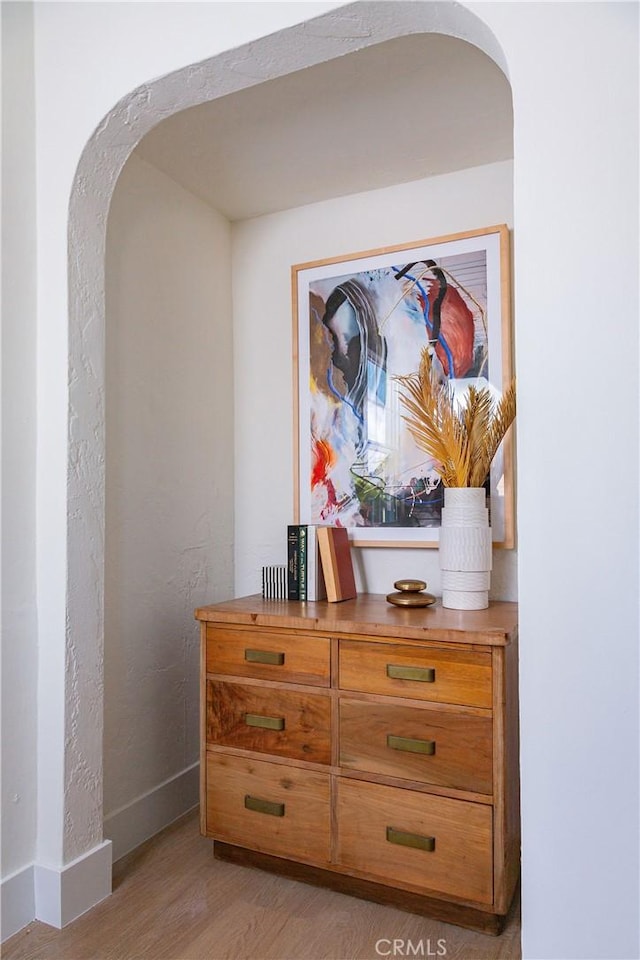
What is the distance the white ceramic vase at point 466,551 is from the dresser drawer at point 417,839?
584 millimetres

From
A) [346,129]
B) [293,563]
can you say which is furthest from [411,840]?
[346,129]

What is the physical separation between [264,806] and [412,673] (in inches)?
25.7

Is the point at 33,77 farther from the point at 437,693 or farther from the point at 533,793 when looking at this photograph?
the point at 533,793

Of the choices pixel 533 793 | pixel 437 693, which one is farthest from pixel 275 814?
pixel 533 793

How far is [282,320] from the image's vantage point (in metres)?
2.84

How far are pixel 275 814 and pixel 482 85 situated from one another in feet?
7.39

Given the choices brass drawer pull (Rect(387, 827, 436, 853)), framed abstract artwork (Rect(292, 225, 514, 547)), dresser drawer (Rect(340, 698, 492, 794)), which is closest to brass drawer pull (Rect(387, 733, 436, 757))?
dresser drawer (Rect(340, 698, 492, 794))

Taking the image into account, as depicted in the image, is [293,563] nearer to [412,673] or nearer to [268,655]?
[268,655]

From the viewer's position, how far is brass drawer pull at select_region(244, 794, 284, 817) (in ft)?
6.79

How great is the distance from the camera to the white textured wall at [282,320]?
2541mm

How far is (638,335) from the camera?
1.20 meters

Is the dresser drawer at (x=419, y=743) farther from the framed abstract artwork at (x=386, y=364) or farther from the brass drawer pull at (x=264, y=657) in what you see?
the framed abstract artwork at (x=386, y=364)
